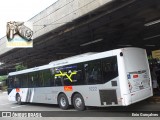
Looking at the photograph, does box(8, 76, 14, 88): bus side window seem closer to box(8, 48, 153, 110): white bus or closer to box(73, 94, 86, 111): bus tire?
box(8, 48, 153, 110): white bus

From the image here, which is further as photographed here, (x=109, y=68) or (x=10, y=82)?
(x=10, y=82)

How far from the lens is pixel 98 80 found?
12023 mm

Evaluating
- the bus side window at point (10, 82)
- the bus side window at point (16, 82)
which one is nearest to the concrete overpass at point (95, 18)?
the bus side window at point (16, 82)

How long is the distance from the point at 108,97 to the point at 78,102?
2408mm

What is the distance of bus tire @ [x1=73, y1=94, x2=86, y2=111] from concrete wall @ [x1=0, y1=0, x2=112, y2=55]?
4493 millimetres

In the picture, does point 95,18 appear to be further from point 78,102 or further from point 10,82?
point 10,82

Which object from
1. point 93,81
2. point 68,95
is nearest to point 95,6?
point 93,81

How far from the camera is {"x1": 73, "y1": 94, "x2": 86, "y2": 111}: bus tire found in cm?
1314

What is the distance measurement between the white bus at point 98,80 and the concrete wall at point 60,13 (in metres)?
2.64

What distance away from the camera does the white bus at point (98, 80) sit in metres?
11.1

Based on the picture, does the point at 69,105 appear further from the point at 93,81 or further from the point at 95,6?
the point at 95,6

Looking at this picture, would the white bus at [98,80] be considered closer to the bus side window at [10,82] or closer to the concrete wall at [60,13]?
the concrete wall at [60,13]

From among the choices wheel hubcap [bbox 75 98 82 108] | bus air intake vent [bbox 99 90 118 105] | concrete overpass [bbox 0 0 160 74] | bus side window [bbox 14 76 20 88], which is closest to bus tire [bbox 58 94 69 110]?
wheel hubcap [bbox 75 98 82 108]

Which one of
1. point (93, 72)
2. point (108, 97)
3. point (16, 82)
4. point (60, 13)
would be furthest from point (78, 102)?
point (16, 82)
